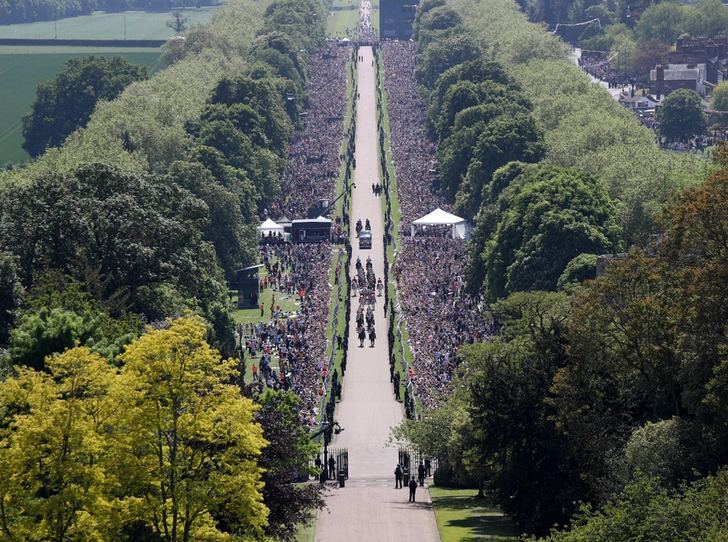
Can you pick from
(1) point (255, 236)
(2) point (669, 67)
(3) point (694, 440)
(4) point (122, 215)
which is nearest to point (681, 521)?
(3) point (694, 440)

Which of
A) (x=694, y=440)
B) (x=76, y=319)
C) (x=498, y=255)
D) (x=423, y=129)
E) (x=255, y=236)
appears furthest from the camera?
(x=423, y=129)

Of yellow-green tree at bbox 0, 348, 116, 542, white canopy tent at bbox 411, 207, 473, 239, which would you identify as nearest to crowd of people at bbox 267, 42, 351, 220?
white canopy tent at bbox 411, 207, 473, 239

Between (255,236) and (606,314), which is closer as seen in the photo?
(606,314)

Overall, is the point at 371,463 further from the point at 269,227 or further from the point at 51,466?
the point at 269,227

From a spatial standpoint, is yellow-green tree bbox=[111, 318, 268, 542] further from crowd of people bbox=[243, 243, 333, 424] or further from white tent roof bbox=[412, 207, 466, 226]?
white tent roof bbox=[412, 207, 466, 226]

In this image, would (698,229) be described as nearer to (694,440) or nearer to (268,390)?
(694,440)

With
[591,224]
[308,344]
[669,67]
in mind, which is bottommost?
[308,344]

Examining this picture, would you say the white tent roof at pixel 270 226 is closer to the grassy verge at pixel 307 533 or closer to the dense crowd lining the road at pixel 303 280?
the dense crowd lining the road at pixel 303 280
